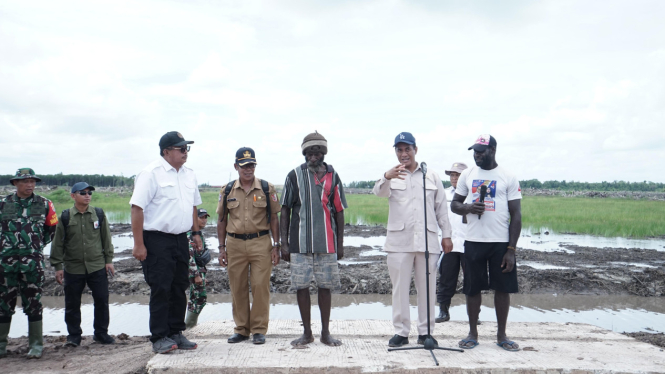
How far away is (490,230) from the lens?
4.10 metres

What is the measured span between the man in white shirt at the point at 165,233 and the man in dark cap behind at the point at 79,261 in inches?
68.1

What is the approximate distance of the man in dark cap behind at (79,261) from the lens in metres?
5.23

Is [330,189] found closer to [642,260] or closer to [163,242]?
[163,242]

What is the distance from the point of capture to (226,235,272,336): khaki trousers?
4.32 meters

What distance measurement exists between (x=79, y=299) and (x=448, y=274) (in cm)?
442

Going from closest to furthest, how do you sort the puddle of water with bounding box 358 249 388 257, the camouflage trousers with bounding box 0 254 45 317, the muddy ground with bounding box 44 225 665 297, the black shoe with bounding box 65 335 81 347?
the camouflage trousers with bounding box 0 254 45 317, the black shoe with bounding box 65 335 81 347, the muddy ground with bounding box 44 225 665 297, the puddle of water with bounding box 358 249 388 257

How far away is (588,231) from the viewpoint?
18906 millimetres

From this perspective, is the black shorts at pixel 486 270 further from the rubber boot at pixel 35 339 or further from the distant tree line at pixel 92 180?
the distant tree line at pixel 92 180

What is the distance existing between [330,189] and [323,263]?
0.68 m

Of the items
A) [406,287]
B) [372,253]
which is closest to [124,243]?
[372,253]

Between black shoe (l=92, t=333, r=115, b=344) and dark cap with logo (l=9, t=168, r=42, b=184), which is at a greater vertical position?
dark cap with logo (l=9, t=168, r=42, b=184)

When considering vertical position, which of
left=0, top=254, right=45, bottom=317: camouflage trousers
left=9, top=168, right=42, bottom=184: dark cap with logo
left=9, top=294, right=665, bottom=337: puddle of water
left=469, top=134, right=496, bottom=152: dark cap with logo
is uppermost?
left=469, top=134, right=496, bottom=152: dark cap with logo

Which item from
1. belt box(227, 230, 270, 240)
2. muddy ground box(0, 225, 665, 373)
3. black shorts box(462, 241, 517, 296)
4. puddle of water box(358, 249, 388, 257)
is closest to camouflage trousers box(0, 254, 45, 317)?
muddy ground box(0, 225, 665, 373)

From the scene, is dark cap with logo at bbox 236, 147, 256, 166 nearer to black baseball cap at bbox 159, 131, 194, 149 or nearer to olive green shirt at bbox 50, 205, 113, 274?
black baseball cap at bbox 159, 131, 194, 149
